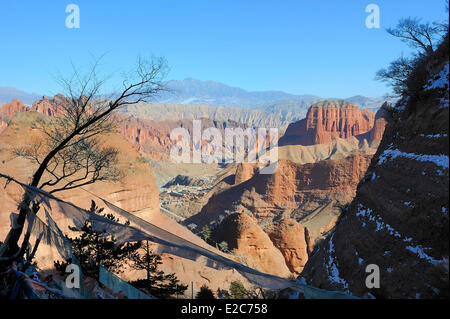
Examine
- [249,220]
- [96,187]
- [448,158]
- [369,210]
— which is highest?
[448,158]

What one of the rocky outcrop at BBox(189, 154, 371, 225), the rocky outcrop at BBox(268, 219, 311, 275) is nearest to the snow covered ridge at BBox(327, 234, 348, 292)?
the rocky outcrop at BBox(268, 219, 311, 275)

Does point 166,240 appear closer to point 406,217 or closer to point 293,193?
point 406,217

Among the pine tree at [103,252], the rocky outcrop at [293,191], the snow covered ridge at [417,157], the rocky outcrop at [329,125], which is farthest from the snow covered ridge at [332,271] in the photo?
the rocky outcrop at [329,125]

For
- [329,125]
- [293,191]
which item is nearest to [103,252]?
[293,191]

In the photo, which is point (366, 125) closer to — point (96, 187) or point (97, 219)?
point (96, 187)

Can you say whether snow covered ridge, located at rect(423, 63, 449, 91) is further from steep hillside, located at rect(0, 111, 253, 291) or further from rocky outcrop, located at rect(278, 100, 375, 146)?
rocky outcrop, located at rect(278, 100, 375, 146)

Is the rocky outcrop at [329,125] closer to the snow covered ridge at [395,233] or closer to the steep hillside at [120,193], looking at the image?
the steep hillside at [120,193]
